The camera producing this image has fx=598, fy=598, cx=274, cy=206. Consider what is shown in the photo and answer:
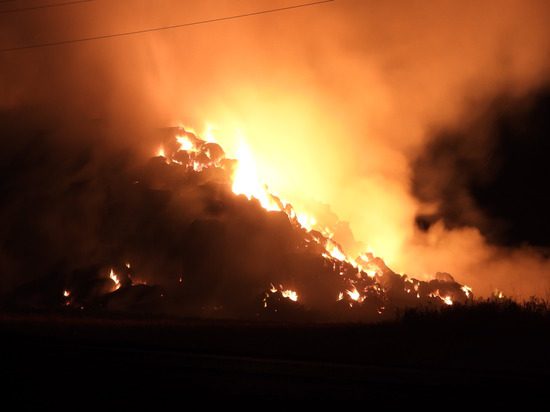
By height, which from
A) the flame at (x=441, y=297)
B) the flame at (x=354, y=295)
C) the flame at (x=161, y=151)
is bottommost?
the flame at (x=354, y=295)

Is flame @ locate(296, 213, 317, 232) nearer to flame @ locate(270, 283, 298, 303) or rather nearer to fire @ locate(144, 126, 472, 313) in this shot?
fire @ locate(144, 126, 472, 313)

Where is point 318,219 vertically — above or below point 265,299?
above

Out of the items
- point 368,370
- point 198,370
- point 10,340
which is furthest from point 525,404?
point 10,340

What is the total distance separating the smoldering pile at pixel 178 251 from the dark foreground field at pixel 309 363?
77.9 ft

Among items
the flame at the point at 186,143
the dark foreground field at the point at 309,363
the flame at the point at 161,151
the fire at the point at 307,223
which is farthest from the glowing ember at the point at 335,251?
the dark foreground field at the point at 309,363

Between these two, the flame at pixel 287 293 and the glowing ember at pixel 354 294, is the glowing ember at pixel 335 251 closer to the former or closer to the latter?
the glowing ember at pixel 354 294

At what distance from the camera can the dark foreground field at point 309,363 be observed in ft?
28.7

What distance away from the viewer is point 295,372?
34.8 feet

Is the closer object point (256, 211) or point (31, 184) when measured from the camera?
point (256, 211)

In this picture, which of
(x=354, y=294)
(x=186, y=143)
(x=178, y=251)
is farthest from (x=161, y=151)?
(x=354, y=294)

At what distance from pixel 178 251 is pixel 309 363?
124ft

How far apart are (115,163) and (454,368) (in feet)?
169

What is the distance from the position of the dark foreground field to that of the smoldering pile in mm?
23752

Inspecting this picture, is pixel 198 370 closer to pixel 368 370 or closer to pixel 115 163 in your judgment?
pixel 368 370
